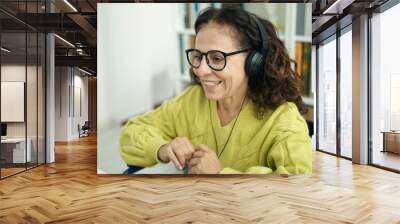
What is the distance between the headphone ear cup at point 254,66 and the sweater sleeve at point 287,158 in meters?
0.97

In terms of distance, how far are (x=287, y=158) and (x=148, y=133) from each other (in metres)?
2.06

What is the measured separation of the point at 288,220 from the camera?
4.01 m

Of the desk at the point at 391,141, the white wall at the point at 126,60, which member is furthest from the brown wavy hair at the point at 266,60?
the desk at the point at 391,141

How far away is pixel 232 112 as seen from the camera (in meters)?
6.09

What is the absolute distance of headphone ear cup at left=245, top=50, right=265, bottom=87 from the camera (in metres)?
5.96

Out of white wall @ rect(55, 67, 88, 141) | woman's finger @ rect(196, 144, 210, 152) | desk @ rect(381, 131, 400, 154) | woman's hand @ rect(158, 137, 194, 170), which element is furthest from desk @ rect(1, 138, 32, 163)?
white wall @ rect(55, 67, 88, 141)

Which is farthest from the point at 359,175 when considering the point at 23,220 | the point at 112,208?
the point at 23,220

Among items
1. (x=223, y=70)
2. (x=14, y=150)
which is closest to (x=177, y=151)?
(x=223, y=70)

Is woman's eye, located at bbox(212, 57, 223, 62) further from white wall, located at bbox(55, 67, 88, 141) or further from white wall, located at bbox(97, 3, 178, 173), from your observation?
white wall, located at bbox(55, 67, 88, 141)

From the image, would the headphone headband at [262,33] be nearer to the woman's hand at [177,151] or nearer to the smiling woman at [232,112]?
the smiling woman at [232,112]

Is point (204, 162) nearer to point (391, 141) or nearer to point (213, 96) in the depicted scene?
point (213, 96)

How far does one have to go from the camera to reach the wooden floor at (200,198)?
13.5ft

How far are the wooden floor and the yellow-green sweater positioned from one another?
30 cm

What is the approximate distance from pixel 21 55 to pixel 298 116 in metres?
4.63
